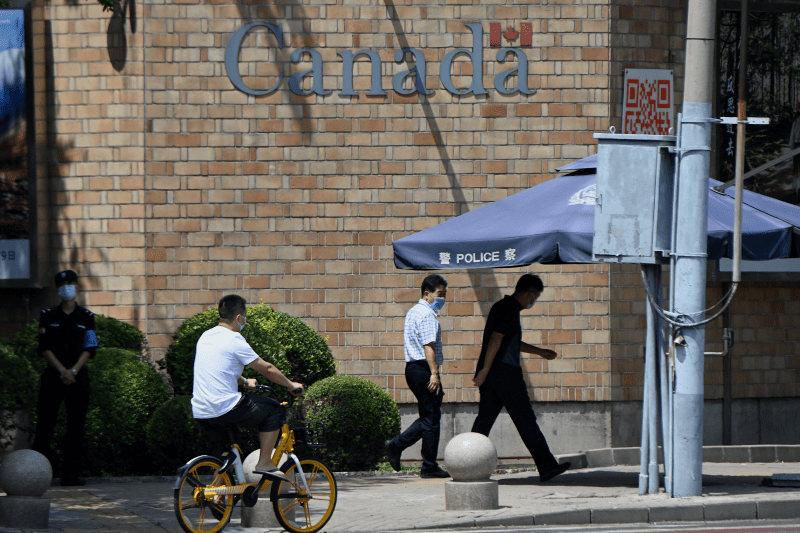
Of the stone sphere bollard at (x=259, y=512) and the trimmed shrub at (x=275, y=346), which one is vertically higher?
the trimmed shrub at (x=275, y=346)

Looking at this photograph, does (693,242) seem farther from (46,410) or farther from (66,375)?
(46,410)

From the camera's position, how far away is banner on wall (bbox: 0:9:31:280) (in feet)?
39.8

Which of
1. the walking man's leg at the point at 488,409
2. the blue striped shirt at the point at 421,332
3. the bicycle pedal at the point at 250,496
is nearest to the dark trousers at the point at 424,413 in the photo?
the blue striped shirt at the point at 421,332

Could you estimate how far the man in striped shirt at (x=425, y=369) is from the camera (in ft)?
33.4

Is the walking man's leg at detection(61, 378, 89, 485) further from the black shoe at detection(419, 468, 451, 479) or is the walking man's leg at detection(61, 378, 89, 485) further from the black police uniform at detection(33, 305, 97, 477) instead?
the black shoe at detection(419, 468, 451, 479)

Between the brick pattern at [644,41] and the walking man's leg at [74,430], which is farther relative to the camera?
the brick pattern at [644,41]

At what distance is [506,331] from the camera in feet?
31.7

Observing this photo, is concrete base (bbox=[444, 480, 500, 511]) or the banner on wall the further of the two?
the banner on wall

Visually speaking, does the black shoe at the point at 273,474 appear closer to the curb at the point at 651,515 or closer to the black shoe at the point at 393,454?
the curb at the point at 651,515

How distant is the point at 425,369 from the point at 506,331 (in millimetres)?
1048

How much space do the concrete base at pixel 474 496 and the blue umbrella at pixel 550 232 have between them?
177cm

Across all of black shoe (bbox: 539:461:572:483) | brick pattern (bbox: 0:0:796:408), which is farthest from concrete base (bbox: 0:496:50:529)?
brick pattern (bbox: 0:0:796:408)

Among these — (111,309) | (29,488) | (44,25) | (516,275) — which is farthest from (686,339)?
(44,25)

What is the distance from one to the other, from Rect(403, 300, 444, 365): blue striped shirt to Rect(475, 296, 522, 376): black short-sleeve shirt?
621 mm
